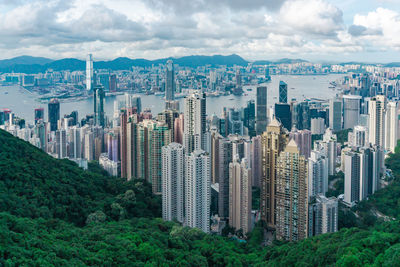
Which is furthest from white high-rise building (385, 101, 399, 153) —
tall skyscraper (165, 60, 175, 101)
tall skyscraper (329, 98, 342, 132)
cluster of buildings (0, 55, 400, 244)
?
tall skyscraper (165, 60, 175, 101)

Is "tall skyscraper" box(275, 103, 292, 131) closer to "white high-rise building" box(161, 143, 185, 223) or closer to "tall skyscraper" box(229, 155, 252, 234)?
"tall skyscraper" box(229, 155, 252, 234)

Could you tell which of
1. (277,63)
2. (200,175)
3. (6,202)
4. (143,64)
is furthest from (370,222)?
(277,63)

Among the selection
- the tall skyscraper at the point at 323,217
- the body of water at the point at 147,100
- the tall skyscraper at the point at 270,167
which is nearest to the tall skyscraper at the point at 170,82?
the body of water at the point at 147,100

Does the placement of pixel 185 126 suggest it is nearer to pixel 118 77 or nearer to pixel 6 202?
pixel 6 202

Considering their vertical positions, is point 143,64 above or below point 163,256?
above

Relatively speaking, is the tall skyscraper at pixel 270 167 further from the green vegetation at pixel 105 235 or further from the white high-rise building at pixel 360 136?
the white high-rise building at pixel 360 136

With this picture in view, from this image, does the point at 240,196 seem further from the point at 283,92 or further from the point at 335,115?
the point at 283,92
